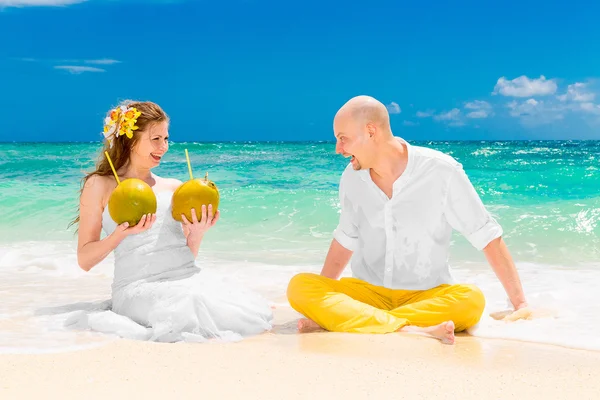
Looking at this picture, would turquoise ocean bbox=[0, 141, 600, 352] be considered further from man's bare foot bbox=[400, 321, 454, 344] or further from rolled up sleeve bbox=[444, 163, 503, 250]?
rolled up sleeve bbox=[444, 163, 503, 250]

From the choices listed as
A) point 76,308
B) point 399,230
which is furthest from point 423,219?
point 76,308

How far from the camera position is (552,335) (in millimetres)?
4508

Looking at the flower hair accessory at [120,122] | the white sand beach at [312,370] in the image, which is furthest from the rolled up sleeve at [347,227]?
the flower hair accessory at [120,122]

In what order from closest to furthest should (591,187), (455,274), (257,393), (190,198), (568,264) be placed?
1. (257,393)
2. (190,198)
3. (455,274)
4. (568,264)
5. (591,187)

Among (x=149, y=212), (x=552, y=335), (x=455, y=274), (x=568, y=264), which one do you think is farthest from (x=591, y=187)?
(x=149, y=212)

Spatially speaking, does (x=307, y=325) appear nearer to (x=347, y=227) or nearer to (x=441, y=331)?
(x=347, y=227)

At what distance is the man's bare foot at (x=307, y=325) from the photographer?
459 centimetres

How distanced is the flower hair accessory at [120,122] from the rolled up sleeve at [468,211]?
84.2 inches

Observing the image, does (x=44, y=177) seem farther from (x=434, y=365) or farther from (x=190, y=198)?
(x=434, y=365)

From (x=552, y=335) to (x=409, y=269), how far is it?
0.98 m

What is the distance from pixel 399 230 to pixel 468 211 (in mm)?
469

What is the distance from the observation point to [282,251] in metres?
9.16

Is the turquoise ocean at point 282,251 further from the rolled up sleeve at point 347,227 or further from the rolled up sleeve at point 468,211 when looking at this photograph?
the rolled up sleeve at point 347,227

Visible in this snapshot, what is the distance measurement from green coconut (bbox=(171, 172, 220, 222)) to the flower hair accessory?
24.3 inches
